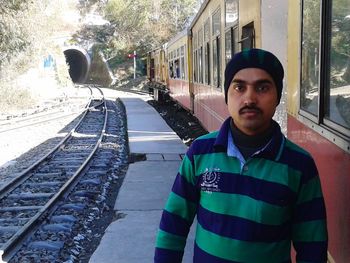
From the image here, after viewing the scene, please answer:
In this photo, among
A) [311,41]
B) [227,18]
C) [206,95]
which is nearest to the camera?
[311,41]

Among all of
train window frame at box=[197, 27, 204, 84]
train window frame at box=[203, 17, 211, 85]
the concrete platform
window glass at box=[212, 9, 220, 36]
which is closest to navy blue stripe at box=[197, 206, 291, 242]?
the concrete platform

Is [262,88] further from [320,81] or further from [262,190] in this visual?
[320,81]

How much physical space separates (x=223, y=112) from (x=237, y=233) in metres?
5.15

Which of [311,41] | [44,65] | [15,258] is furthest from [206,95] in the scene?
[44,65]

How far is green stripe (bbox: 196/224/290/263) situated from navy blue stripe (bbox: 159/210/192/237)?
14cm

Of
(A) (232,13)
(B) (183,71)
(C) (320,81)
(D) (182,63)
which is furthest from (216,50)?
(D) (182,63)

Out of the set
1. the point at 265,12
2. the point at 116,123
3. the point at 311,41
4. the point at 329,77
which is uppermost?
the point at 265,12

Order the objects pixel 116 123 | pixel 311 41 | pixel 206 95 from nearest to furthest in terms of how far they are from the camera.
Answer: pixel 311 41
pixel 206 95
pixel 116 123

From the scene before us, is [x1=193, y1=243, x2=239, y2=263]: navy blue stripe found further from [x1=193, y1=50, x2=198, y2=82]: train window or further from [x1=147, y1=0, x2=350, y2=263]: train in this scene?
[x1=193, y1=50, x2=198, y2=82]: train window

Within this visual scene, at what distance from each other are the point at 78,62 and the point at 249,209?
6591cm

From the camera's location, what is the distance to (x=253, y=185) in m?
1.76

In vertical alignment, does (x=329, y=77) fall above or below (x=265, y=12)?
below

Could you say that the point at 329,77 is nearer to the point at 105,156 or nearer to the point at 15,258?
the point at 15,258

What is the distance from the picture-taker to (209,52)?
8742 millimetres
